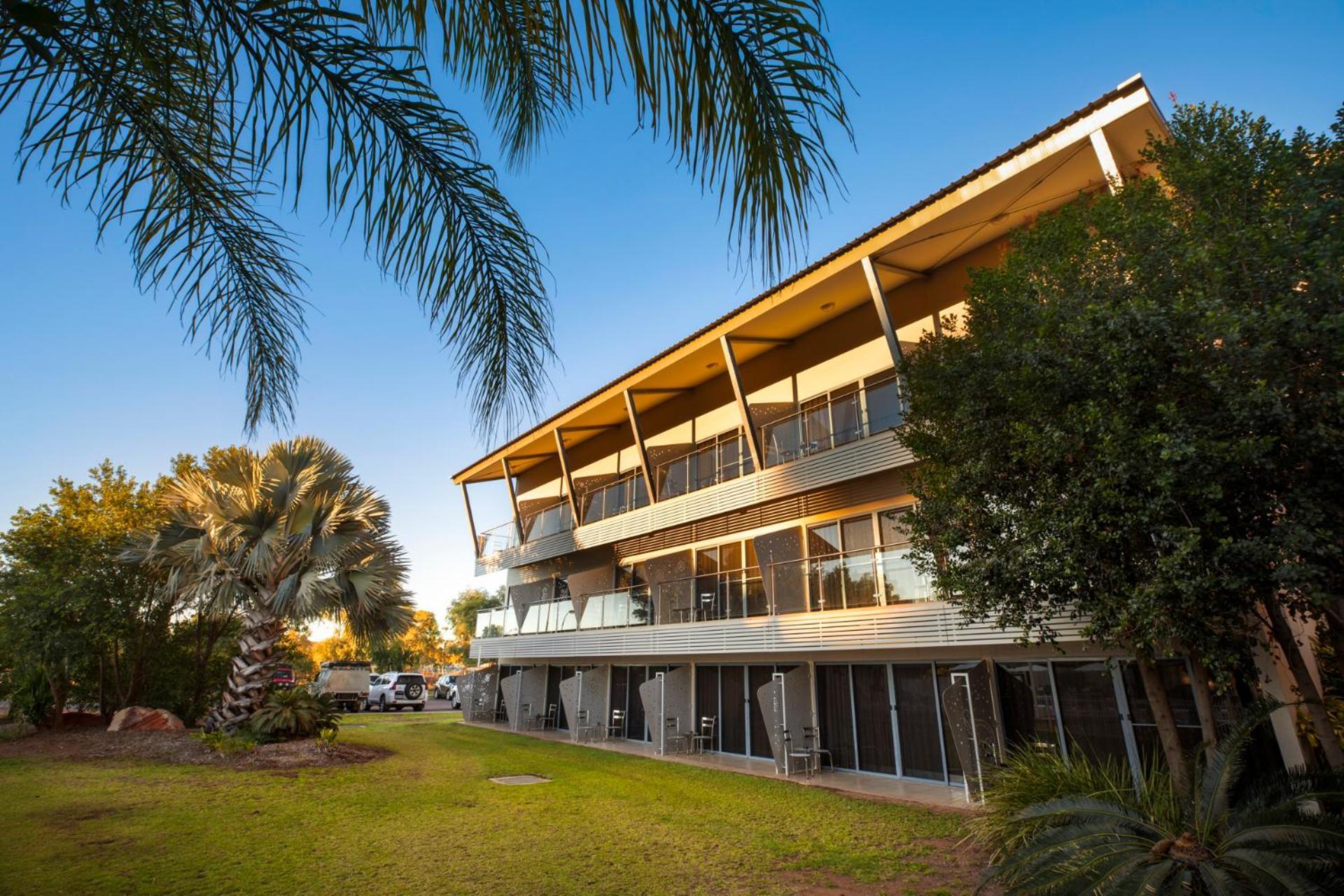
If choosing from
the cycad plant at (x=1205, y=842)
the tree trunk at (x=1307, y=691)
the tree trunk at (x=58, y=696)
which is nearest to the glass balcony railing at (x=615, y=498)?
the cycad plant at (x=1205, y=842)

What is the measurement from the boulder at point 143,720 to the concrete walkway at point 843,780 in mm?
10238

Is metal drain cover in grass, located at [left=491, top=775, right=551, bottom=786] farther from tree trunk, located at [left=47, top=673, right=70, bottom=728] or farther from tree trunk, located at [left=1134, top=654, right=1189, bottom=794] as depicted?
tree trunk, located at [left=47, top=673, right=70, bottom=728]

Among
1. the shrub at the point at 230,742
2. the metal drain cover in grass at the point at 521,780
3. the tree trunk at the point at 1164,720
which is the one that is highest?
the tree trunk at the point at 1164,720

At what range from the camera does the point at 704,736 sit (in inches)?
675

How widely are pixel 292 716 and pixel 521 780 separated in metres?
5.72

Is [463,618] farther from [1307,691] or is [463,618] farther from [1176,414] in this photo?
[1176,414]

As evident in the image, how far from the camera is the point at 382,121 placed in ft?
7.73

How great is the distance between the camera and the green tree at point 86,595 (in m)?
16.4

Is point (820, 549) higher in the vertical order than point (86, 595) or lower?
higher

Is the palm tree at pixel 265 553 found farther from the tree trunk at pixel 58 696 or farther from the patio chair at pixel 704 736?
the patio chair at pixel 704 736

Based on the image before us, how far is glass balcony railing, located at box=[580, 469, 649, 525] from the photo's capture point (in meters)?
19.0

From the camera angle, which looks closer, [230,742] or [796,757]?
[230,742]

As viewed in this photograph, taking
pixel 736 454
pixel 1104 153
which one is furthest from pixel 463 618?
pixel 1104 153

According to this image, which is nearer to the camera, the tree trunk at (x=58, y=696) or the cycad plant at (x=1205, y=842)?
the cycad plant at (x=1205, y=842)
